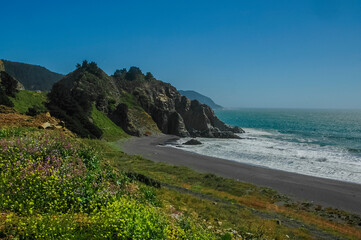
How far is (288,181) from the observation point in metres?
35.7

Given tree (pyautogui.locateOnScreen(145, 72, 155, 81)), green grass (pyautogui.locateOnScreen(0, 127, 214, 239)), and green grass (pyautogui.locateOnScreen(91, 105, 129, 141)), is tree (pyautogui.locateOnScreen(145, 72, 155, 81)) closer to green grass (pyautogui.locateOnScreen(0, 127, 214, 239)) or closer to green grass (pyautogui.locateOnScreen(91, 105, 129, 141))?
green grass (pyautogui.locateOnScreen(91, 105, 129, 141))

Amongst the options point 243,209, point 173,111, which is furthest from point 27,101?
point 173,111

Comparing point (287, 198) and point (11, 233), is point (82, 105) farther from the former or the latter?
point (11, 233)

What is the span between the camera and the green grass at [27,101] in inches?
1865

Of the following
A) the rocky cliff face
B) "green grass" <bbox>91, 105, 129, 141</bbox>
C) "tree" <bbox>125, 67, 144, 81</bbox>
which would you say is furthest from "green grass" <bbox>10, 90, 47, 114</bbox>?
"tree" <bbox>125, 67, 144, 81</bbox>

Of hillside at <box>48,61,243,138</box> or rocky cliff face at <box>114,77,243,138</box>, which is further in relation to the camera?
rocky cliff face at <box>114,77,243,138</box>

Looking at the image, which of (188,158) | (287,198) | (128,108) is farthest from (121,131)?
(287,198)

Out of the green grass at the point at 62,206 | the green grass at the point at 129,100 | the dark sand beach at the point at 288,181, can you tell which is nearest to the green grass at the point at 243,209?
the dark sand beach at the point at 288,181

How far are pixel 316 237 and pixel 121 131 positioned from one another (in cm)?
6478

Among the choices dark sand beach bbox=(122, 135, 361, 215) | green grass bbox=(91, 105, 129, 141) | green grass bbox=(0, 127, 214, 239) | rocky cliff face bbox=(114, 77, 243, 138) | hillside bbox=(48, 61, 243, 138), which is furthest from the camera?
rocky cliff face bbox=(114, 77, 243, 138)

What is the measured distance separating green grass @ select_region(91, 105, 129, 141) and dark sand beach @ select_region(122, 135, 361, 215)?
66.7 feet

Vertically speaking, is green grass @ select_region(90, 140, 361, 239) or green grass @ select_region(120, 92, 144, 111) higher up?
green grass @ select_region(120, 92, 144, 111)

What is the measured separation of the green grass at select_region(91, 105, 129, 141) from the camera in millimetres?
66938

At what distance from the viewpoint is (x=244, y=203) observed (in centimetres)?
2411
